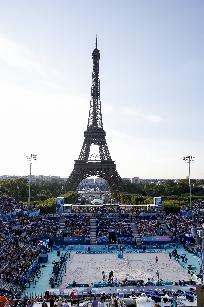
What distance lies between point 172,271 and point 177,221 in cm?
2128

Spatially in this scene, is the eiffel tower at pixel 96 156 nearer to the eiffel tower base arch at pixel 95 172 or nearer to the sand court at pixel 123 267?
the eiffel tower base arch at pixel 95 172

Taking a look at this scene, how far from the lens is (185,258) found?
146ft

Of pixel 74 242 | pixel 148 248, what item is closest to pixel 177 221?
pixel 148 248

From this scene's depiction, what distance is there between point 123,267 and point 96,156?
151 ft

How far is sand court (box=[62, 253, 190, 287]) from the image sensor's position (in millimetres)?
36750

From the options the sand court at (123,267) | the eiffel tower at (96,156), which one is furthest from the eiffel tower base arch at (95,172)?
the sand court at (123,267)

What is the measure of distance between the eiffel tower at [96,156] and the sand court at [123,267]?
114 feet

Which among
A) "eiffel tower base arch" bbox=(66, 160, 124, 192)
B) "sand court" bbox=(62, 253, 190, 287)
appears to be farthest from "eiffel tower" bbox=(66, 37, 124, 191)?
"sand court" bbox=(62, 253, 190, 287)

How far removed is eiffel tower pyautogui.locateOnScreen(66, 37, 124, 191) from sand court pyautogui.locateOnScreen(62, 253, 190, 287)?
34649mm

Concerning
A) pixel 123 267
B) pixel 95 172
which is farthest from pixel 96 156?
pixel 123 267

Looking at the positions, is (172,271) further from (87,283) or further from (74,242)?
(74,242)

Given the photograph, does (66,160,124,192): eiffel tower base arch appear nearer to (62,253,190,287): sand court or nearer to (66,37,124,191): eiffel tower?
(66,37,124,191): eiffel tower

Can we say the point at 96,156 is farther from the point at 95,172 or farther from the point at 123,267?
the point at 123,267

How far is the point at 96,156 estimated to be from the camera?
85.7m
